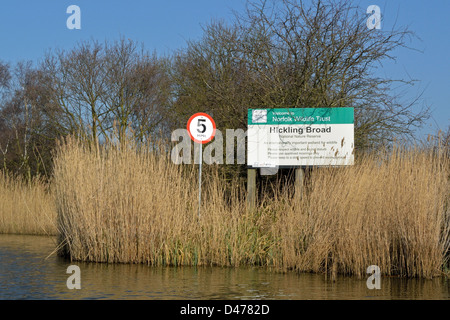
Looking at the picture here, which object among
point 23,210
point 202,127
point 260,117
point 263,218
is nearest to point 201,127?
point 202,127

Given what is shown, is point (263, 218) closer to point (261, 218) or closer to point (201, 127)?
point (261, 218)

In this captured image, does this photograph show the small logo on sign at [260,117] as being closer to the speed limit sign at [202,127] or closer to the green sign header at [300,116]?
the green sign header at [300,116]

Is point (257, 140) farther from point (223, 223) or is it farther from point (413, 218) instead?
point (413, 218)

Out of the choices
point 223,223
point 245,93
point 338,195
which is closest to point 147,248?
point 223,223

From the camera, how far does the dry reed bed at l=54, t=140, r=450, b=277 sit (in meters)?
10.5

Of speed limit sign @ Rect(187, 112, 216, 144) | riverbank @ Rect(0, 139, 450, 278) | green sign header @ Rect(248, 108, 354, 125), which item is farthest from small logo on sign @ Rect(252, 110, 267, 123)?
riverbank @ Rect(0, 139, 450, 278)

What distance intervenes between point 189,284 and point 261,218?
11.0 ft

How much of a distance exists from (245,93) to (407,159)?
6.94 meters

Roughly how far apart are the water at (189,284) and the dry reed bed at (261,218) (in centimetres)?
38

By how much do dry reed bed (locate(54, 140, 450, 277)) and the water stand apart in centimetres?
38

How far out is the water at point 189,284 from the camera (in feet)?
29.0

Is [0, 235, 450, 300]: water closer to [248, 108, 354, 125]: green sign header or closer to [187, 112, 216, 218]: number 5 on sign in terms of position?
[187, 112, 216, 218]: number 5 on sign

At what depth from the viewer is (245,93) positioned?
56.6 ft

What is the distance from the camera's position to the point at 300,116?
49.4ft
